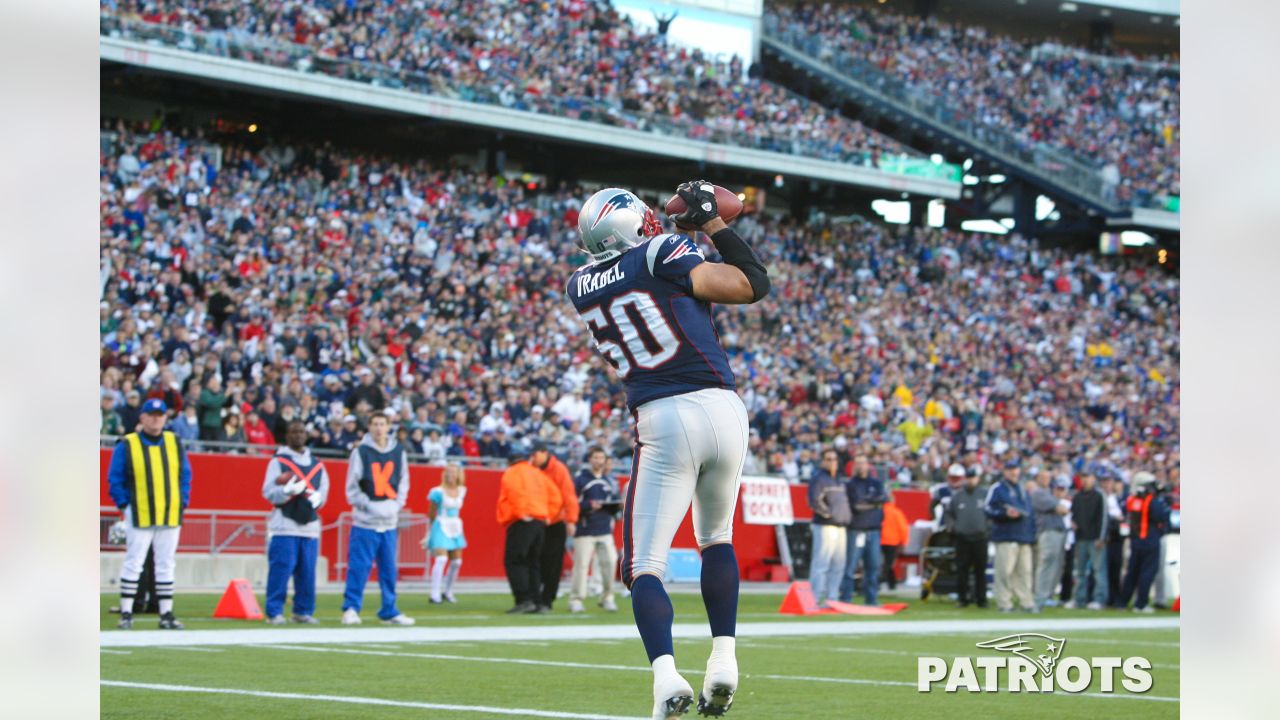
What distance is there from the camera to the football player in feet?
18.2

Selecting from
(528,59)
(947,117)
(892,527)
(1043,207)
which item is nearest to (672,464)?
(892,527)

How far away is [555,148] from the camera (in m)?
33.6

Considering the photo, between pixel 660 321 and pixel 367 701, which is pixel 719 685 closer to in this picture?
pixel 660 321

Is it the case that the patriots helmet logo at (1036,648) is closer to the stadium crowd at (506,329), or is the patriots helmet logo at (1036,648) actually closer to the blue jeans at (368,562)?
the blue jeans at (368,562)

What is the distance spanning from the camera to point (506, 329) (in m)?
25.8

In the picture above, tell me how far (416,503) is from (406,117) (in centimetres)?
1160

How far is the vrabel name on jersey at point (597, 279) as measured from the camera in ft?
18.9

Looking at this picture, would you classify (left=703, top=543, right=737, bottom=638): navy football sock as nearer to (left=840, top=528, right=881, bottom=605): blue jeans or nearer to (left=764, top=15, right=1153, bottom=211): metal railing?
(left=840, top=528, right=881, bottom=605): blue jeans

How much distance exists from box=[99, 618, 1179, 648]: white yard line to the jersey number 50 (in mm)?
6247

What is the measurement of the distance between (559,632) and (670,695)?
27.0 ft

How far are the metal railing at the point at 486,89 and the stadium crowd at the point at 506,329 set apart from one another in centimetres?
152

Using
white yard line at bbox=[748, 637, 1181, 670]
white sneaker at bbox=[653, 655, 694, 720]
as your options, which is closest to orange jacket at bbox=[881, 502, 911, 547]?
white yard line at bbox=[748, 637, 1181, 670]
